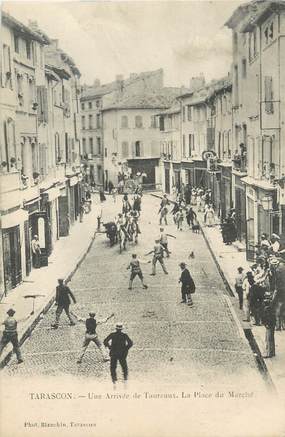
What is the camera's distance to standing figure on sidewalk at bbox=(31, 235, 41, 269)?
18.9 m

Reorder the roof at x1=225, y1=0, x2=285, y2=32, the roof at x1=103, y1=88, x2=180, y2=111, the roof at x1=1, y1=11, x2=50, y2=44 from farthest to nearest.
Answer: the roof at x1=103, y1=88, x2=180, y2=111
the roof at x1=225, y1=0, x2=285, y2=32
the roof at x1=1, y1=11, x2=50, y2=44

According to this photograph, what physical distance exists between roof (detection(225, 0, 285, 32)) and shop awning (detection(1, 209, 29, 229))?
21.9 ft

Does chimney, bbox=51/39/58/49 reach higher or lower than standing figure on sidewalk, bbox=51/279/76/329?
higher

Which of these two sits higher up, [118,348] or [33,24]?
[33,24]

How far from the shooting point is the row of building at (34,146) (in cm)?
1714

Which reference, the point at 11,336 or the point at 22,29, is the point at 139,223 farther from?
the point at 22,29

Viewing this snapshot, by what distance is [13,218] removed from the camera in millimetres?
17953

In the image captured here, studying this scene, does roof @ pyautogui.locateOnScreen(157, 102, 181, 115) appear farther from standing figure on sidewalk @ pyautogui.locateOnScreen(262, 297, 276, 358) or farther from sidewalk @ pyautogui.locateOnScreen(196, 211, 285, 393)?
standing figure on sidewalk @ pyautogui.locateOnScreen(262, 297, 276, 358)

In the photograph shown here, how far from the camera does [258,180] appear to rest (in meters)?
23.6

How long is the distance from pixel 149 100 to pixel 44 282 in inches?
274

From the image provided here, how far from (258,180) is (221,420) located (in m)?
11.1

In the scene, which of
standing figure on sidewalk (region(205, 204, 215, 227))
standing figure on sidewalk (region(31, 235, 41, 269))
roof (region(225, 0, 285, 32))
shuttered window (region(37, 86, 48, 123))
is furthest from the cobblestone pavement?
roof (region(225, 0, 285, 32))

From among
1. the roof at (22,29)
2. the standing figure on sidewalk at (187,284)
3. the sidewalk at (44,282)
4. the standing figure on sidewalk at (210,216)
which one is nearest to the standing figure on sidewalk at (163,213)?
the sidewalk at (44,282)

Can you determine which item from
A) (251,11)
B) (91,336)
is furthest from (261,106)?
(91,336)
